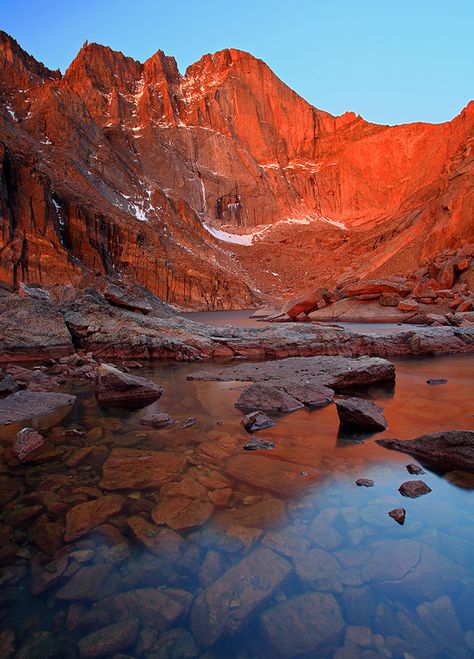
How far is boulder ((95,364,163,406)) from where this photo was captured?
22.1 ft

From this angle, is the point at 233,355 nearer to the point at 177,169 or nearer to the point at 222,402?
the point at 222,402

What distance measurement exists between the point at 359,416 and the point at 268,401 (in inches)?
63.0

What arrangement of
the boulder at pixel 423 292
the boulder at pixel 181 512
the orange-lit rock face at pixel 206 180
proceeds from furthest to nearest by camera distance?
the orange-lit rock face at pixel 206 180, the boulder at pixel 423 292, the boulder at pixel 181 512

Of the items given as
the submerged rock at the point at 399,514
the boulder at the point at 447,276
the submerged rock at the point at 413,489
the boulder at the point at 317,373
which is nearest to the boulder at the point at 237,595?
the submerged rock at the point at 399,514

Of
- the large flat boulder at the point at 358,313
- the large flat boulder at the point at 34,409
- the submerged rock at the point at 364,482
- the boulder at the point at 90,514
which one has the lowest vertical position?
the submerged rock at the point at 364,482

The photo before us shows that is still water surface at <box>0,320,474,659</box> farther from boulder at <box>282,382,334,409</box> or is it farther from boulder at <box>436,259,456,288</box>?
boulder at <box>436,259,456,288</box>

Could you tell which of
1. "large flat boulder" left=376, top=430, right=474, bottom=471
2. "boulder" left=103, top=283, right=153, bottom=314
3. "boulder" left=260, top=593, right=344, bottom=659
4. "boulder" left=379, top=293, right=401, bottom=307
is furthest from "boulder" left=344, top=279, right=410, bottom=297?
"boulder" left=260, top=593, right=344, bottom=659

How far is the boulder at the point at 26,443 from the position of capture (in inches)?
168

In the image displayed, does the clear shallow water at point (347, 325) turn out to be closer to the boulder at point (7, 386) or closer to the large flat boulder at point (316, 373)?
the large flat boulder at point (316, 373)

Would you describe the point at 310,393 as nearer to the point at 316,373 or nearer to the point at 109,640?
the point at 316,373

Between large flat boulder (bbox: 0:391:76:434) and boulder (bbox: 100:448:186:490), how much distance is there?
182cm

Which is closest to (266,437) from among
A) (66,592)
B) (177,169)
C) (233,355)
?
(66,592)

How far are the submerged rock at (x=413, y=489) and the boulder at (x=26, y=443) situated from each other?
3.87m

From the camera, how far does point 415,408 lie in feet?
20.4
